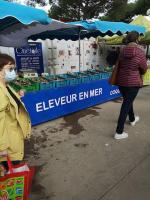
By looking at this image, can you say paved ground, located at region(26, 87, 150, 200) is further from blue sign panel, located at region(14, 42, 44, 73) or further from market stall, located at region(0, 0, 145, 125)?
blue sign panel, located at region(14, 42, 44, 73)

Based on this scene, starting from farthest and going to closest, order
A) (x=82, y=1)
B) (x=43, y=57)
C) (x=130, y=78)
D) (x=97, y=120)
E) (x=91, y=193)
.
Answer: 1. (x=82, y=1)
2. (x=43, y=57)
3. (x=97, y=120)
4. (x=130, y=78)
5. (x=91, y=193)

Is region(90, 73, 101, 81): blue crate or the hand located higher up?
the hand

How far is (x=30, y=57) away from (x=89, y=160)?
6.46 m

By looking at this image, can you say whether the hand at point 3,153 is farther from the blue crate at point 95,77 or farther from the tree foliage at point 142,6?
the tree foliage at point 142,6

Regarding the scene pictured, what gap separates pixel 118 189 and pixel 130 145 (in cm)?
143

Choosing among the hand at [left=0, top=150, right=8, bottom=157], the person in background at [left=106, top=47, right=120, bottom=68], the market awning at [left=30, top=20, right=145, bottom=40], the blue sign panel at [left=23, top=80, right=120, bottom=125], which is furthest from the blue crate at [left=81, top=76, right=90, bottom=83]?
the person in background at [left=106, top=47, right=120, bottom=68]

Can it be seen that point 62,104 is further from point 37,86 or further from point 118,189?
point 118,189

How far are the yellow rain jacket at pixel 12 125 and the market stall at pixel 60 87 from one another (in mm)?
2743

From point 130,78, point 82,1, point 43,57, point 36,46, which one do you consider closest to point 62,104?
point 130,78

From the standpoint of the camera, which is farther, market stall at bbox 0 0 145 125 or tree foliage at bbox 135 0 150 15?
tree foliage at bbox 135 0 150 15

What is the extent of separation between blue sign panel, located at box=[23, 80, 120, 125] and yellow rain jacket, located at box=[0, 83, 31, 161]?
2.77 m

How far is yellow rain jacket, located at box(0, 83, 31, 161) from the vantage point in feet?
7.56

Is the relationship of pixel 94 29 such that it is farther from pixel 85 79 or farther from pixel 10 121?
pixel 10 121

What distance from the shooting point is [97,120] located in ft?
20.1
